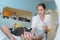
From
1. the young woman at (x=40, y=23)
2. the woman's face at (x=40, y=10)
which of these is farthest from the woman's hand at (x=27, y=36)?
the woman's face at (x=40, y=10)

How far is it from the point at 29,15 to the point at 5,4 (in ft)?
0.65

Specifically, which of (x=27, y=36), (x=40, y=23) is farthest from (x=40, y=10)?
(x=27, y=36)

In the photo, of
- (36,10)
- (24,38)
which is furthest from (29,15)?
(24,38)

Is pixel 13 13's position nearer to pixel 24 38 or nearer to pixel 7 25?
pixel 7 25

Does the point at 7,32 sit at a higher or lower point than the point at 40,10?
lower

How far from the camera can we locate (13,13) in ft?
2.90

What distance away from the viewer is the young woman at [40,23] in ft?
3.03

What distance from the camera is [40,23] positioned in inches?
37.3

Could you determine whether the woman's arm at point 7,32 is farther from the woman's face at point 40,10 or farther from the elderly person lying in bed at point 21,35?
the woman's face at point 40,10

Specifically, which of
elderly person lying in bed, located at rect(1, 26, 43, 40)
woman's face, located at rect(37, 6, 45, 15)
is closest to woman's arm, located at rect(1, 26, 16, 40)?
elderly person lying in bed, located at rect(1, 26, 43, 40)

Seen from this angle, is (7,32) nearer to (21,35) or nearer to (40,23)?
(21,35)

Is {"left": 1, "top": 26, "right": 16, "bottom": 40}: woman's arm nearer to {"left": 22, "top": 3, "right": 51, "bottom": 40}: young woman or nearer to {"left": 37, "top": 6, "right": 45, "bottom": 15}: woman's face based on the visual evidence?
{"left": 22, "top": 3, "right": 51, "bottom": 40}: young woman

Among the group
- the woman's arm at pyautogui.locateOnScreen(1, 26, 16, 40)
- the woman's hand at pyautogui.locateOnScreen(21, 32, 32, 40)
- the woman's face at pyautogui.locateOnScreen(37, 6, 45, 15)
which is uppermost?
the woman's face at pyautogui.locateOnScreen(37, 6, 45, 15)

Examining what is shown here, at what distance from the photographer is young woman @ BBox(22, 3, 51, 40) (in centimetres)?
92
